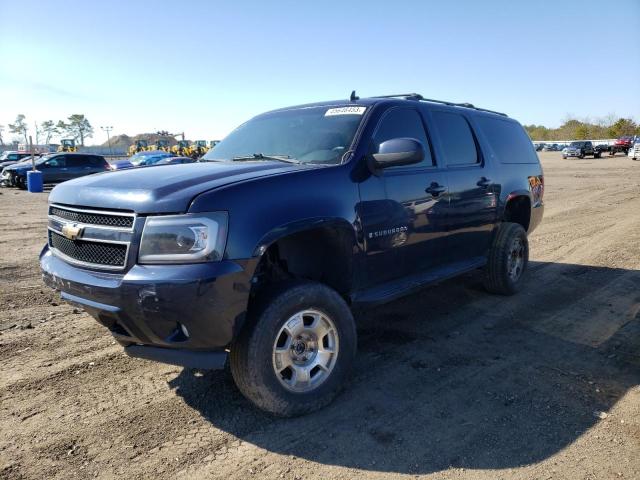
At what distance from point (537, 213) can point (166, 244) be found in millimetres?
5124

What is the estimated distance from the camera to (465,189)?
4.65 metres

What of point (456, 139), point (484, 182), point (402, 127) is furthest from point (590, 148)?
point (402, 127)

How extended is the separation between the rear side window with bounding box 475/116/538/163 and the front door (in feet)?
4.64

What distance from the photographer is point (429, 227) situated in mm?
4129

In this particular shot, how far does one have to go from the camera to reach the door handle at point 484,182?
4.91 metres

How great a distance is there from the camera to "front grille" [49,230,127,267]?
2770 mm

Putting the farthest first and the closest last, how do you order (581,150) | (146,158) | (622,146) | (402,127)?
(622,146) → (581,150) → (146,158) → (402,127)

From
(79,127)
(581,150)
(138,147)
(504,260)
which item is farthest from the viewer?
(79,127)

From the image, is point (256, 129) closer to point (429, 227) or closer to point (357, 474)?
point (429, 227)

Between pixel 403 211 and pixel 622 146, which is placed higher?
pixel 622 146

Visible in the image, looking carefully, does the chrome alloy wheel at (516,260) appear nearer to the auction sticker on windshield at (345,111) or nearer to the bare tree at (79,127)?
the auction sticker on windshield at (345,111)

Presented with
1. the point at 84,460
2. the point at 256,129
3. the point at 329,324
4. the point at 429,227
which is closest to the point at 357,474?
the point at 329,324

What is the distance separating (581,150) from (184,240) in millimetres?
51984

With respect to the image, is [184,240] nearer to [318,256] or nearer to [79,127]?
[318,256]
